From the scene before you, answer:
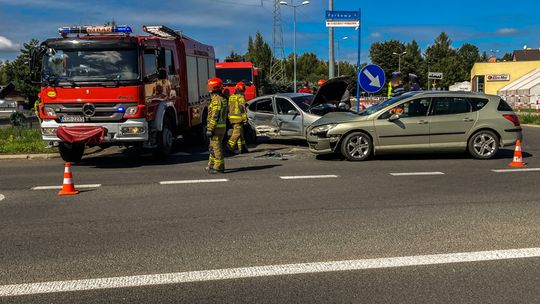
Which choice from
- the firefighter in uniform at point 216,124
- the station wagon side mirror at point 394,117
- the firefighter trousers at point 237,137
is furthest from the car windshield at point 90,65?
the station wagon side mirror at point 394,117

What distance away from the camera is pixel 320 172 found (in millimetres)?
9148

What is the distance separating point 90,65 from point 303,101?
559 cm

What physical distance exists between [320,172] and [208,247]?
469 centimetres

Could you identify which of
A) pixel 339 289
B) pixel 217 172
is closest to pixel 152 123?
pixel 217 172

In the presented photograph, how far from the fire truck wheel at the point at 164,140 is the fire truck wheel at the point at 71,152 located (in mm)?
1847

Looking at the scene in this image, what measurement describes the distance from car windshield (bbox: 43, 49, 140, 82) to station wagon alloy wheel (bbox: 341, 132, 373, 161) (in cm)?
448

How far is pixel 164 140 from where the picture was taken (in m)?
10.7

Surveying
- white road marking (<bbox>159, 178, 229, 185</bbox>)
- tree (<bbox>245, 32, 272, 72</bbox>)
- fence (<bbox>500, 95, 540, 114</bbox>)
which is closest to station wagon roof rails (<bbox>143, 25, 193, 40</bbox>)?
white road marking (<bbox>159, 178, 229, 185</bbox>)

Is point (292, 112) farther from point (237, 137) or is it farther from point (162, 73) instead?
point (162, 73)

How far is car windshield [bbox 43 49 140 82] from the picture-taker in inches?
384

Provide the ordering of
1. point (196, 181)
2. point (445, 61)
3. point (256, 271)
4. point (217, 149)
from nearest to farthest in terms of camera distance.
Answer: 1. point (256, 271)
2. point (196, 181)
3. point (217, 149)
4. point (445, 61)

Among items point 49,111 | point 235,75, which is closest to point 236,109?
point 49,111

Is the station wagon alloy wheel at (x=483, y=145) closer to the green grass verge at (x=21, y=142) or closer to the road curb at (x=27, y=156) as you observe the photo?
the road curb at (x=27, y=156)

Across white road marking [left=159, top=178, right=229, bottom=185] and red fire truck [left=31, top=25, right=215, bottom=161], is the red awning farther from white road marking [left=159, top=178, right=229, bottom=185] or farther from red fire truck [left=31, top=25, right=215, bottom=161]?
white road marking [left=159, top=178, right=229, bottom=185]
